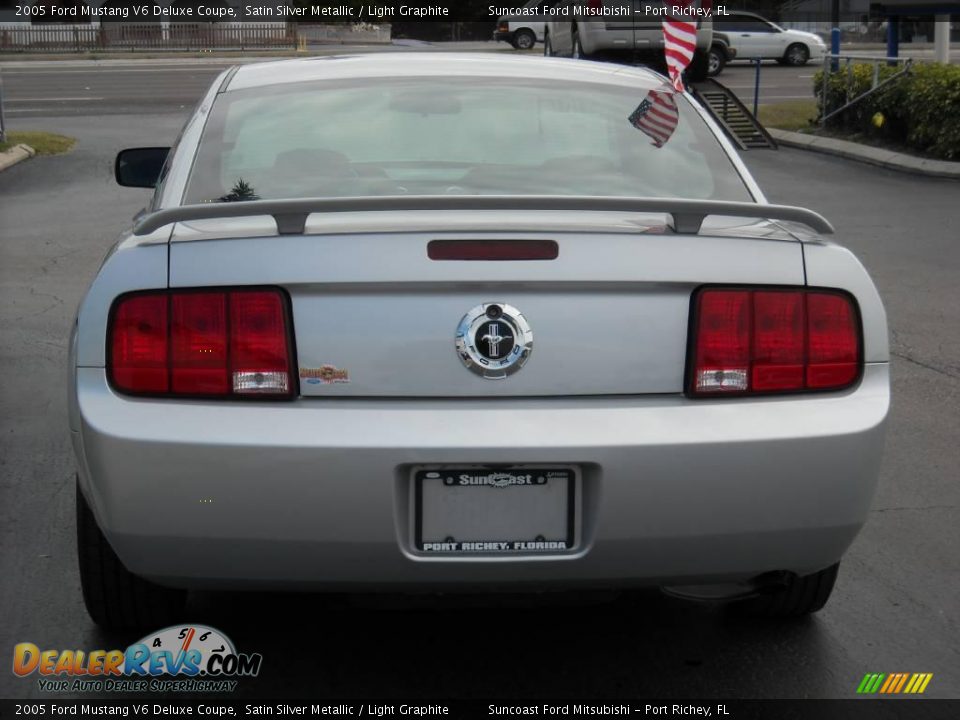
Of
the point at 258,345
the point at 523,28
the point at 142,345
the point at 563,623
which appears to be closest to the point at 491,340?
the point at 258,345

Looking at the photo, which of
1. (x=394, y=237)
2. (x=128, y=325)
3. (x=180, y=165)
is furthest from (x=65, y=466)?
(x=394, y=237)

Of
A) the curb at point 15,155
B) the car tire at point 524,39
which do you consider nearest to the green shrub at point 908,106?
the curb at point 15,155

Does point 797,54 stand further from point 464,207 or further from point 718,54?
point 464,207

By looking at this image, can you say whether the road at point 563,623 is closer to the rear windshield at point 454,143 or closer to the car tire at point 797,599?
the car tire at point 797,599

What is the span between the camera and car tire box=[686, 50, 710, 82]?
22.2 meters

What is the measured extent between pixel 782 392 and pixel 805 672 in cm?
86

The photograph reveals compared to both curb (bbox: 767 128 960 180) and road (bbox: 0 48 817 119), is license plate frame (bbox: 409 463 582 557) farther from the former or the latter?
road (bbox: 0 48 817 119)

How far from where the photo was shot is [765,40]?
118ft

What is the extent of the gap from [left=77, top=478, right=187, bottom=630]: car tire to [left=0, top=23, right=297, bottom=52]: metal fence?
45199mm

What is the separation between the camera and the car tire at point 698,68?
22.2 m

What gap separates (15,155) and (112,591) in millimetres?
14568

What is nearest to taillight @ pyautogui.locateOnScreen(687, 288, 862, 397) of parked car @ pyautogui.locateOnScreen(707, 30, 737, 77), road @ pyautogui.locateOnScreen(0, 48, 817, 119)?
road @ pyautogui.locateOnScreen(0, 48, 817, 119)

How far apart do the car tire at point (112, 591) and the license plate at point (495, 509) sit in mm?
896

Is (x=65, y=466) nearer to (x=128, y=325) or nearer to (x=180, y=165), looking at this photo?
(x=180, y=165)
